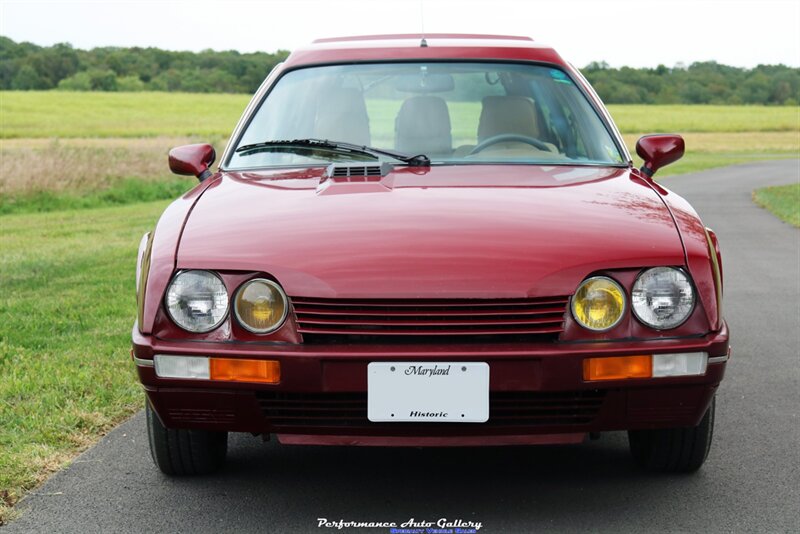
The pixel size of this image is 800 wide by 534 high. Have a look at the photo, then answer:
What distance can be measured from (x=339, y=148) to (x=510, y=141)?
2.23ft

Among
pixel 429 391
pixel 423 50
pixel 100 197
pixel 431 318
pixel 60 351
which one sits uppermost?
pixel 423 50

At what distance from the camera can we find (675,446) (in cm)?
375

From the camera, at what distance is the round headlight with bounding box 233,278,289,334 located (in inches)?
126

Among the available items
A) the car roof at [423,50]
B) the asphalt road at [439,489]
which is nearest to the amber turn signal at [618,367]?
the asphalt road at [439,489]

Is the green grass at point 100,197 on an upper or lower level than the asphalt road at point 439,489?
lower

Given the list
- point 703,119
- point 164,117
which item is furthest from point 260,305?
point 703,119

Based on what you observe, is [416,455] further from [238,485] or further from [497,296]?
[497,296]

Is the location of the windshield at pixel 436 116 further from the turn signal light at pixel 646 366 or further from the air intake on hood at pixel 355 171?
the turn signal light at pixel 646 366

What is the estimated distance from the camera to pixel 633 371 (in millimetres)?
3188

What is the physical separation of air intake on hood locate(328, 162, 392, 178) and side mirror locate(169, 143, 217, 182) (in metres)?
0.79

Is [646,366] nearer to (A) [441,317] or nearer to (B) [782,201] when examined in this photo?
(A) [441,317]

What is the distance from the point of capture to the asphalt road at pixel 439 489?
11.1ft

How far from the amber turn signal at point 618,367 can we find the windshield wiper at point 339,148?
1.28m

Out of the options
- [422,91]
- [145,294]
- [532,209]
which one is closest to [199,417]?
[145,294]
